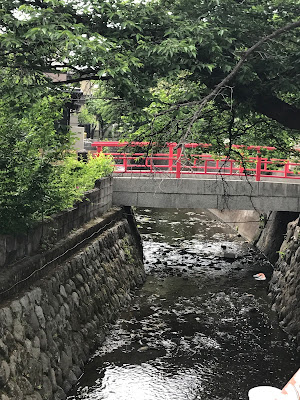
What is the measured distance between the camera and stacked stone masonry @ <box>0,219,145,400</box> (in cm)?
776

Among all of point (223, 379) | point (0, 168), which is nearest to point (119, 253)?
point (223, 379)

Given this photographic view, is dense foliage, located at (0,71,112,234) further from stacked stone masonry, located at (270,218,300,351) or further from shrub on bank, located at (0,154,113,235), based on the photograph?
stacked stone masonry, located at (270,218,300,351)

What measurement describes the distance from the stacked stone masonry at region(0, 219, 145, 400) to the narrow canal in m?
0.45

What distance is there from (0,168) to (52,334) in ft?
11.1

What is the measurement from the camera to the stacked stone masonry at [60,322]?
776 cm

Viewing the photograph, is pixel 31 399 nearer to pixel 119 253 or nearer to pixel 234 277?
pixel 119 253

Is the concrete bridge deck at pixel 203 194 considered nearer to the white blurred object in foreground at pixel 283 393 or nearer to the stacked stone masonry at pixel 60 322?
the stacked stone masonry at pixel 60 322

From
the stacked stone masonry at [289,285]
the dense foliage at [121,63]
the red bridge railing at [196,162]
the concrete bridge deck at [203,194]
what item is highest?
the dense foliage at [121,63]

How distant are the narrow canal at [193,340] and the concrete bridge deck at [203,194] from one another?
269cm

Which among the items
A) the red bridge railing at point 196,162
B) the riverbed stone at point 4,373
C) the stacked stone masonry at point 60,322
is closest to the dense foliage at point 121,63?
the red bridge railing at point 196,162

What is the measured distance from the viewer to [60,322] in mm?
9766

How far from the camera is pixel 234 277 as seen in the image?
707 inches

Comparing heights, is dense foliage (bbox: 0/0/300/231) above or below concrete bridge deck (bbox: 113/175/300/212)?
above

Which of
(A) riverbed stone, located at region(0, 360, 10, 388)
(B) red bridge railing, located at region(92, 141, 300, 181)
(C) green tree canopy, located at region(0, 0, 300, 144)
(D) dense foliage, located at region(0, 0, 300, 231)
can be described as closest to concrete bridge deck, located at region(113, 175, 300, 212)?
(B) red bridge railing, located at region(92, 141, 300, 181)
